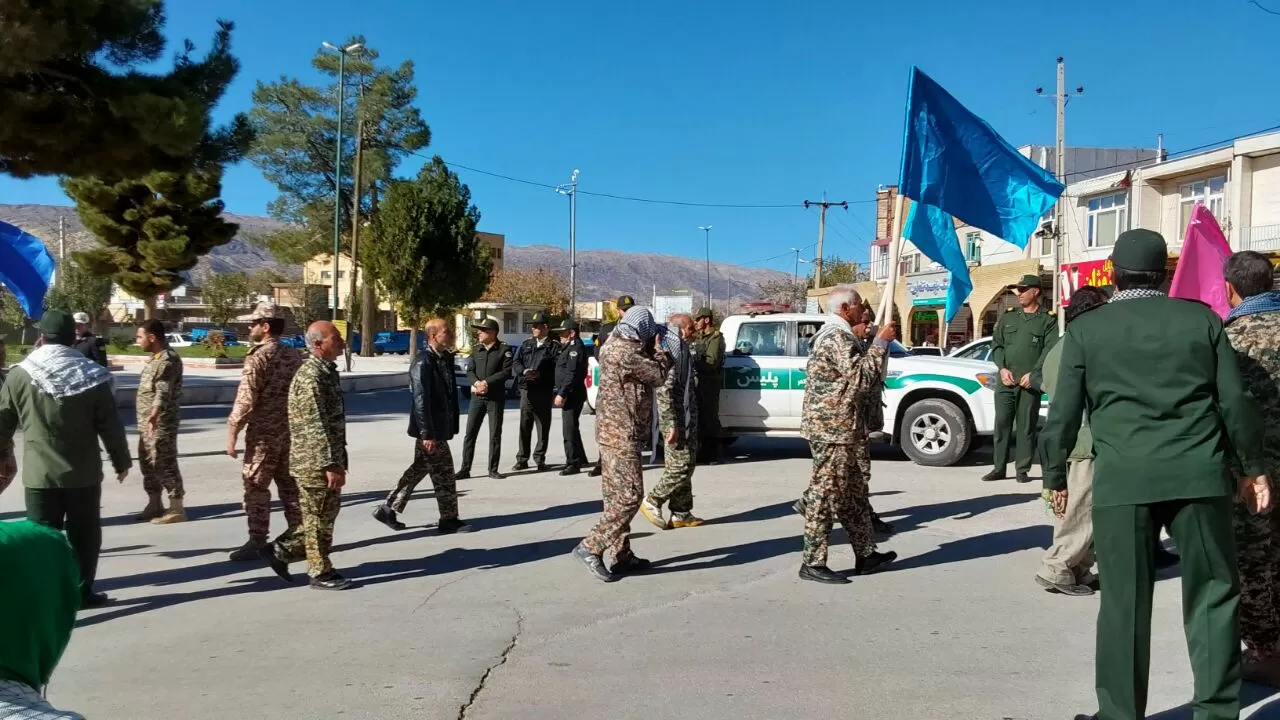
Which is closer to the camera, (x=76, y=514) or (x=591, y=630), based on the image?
(x=591, y=630)

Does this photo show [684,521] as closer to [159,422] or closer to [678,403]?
[678,403]

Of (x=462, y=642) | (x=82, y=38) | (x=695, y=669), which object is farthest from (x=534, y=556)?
(x=82, y=38)

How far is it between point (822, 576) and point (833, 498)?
0.52m

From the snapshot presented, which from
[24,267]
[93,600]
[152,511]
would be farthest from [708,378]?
[24,267]

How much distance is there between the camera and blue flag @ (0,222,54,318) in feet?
42.2

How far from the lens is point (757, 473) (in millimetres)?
11148

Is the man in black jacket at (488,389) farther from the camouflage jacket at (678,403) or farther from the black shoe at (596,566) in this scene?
the black shoe at (596,566)

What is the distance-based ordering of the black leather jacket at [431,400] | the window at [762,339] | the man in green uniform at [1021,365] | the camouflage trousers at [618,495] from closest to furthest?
the camouflage trousers at [618,495]
the black leather jacket at [431,400]
the man in green uniform at [1021,365]
the window at [762,339]

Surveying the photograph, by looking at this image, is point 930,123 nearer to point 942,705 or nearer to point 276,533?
point 942,705

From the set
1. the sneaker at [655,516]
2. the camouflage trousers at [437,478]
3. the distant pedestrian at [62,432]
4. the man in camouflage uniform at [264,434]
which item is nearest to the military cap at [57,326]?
the distant pedestrian at [62,432]

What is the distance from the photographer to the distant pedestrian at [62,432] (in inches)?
223

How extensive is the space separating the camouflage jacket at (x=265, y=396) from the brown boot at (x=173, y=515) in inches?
80.8

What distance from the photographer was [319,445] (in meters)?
6.06

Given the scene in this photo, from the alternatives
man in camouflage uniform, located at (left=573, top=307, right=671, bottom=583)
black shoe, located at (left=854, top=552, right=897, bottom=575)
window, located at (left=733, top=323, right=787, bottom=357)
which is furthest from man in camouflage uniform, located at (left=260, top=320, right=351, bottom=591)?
window, located at (left=733, top=323, right=787, bottom=357)
